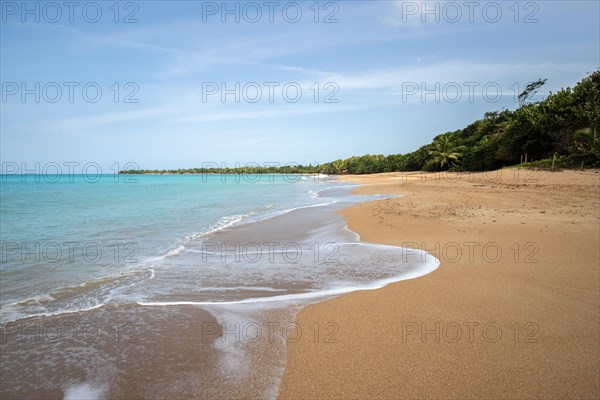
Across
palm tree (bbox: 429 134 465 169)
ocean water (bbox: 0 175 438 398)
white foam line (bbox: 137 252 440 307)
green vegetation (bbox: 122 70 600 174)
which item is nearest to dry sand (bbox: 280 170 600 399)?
white foam line (bbox: 137 252 440 307)

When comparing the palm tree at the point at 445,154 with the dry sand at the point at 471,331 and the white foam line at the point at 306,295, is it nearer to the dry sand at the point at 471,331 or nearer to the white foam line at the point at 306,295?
the dry sand at the point at 471,331

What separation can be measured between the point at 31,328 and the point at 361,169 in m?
85.6

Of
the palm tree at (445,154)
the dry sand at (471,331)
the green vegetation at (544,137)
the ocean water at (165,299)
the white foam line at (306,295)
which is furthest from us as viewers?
the palm tree at (445,154)

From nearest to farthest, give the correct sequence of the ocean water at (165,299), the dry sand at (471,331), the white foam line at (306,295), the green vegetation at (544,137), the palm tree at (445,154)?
the dry sand at (471,331)
the ocean water at (165,299)
the white foam line at (306,295)
the green vegetation at (544,137)
the palm tree at (445,154)

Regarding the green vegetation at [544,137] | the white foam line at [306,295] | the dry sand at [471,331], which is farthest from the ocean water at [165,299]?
the green vegetation at [544,137]

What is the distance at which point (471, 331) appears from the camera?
3.32 m

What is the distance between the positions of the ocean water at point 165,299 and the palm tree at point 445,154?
133 ft

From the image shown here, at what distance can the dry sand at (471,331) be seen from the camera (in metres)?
2.51

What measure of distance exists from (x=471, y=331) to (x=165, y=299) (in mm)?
3923

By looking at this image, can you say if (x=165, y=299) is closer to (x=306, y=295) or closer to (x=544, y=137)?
(x=306, y=295)

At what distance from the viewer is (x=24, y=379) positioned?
2795mm

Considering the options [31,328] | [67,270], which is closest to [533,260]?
[31,328]

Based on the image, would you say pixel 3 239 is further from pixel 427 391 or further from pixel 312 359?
pixel 427 391

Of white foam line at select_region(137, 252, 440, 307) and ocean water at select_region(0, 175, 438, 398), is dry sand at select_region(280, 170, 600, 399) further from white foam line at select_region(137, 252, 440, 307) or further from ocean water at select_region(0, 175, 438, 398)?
ocean water at select_region(0, 175, 438, 398)
